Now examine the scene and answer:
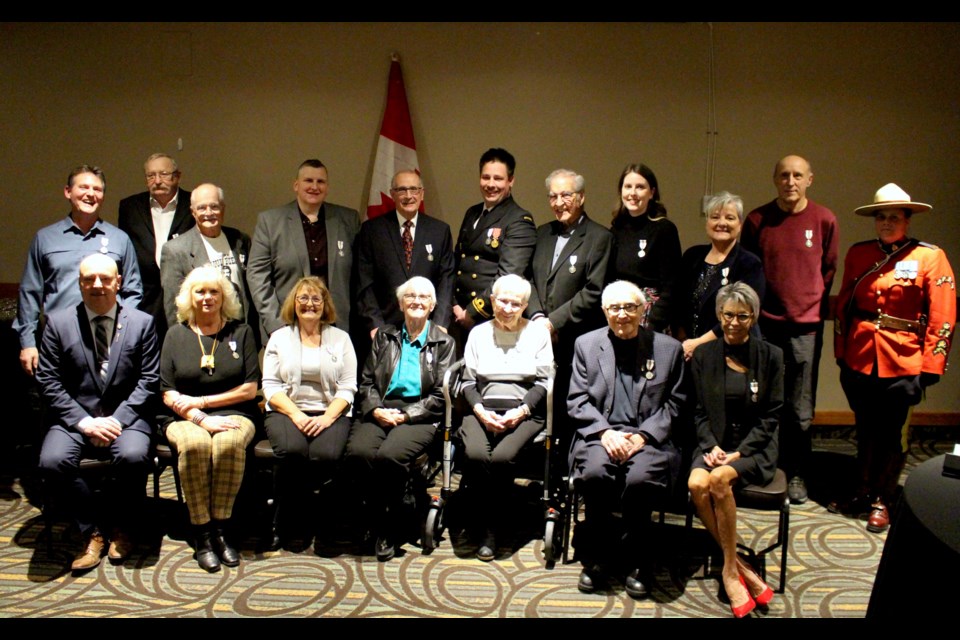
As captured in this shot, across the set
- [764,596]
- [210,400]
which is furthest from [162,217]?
[764,596]

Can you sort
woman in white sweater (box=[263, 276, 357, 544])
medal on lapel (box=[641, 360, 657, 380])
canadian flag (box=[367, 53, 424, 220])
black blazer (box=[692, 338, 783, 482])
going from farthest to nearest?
canadian flag (box=[367, 53, 424, 220]) → woman in white sweater (box=[263, 276, 357, 544]) → medal on lapel (box=[641, 360, 657, 380]) → black blazer (box=[692, 338, 783, 482])

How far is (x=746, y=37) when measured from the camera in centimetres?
480

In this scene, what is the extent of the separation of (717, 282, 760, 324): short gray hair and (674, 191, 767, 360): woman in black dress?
283mm

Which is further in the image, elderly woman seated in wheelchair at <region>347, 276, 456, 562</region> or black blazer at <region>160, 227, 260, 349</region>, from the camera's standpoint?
black blazer at <region>160, 227, 260, 349</region>

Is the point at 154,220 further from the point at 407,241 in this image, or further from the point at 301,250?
the point at 407,241

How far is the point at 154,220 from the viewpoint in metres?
4.07

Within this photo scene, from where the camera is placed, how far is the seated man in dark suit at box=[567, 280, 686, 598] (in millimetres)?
3154

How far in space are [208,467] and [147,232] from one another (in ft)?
4.70

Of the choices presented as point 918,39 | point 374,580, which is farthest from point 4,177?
point 918,39

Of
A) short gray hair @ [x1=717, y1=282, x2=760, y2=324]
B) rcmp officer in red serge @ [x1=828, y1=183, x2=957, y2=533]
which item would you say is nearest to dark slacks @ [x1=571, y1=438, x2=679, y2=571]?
short gray hair @ [x1=717, y1=282, x2=760, y2=324]

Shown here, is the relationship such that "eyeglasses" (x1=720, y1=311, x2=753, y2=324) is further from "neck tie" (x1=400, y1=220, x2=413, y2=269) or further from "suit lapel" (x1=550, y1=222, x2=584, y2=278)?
"neck tie" (x1=400, y1=220, x2=413, y2=269)

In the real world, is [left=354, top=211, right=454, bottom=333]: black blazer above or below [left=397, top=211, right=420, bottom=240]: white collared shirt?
below

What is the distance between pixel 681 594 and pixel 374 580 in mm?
1274

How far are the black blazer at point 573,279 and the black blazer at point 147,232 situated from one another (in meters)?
1.88
